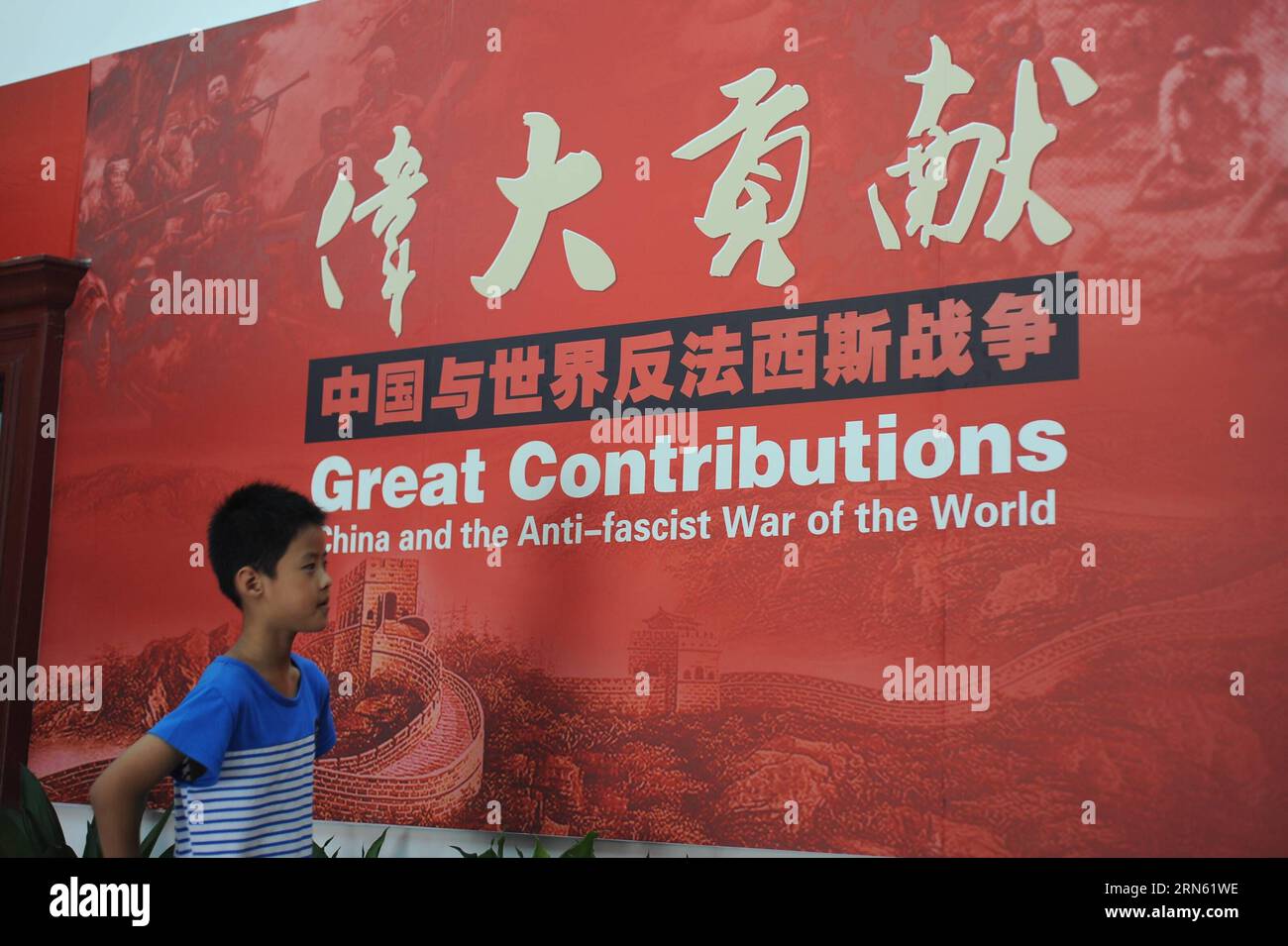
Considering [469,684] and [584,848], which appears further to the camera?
[469,684]

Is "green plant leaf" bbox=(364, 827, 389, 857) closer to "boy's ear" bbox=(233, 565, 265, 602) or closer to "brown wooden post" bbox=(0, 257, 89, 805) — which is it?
"boy's ear" bbox=(233, 565, 265, 602)

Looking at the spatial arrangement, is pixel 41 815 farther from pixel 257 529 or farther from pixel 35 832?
pixel 257 529

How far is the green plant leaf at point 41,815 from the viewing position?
3.09m

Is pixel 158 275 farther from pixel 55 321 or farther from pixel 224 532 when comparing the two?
pixel 224 532

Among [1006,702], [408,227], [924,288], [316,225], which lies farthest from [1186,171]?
[316,225]

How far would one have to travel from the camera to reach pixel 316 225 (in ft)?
13.9

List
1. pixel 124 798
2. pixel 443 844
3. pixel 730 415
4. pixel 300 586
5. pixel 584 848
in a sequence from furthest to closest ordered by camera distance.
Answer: pixel 443 844, pixel 730 415, pixel 584 848, pixel 300 586, pixel 124 798

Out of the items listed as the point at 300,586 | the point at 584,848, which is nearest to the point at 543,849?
the point at 584,848

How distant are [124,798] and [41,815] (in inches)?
67.5

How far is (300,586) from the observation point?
85.0 inches

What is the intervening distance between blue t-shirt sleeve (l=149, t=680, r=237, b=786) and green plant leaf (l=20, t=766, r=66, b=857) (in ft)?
4.43

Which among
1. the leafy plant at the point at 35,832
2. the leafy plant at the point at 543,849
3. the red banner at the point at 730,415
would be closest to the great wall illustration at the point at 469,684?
the red banner at the point at 730,415

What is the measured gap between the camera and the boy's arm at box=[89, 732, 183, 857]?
5.75 ft

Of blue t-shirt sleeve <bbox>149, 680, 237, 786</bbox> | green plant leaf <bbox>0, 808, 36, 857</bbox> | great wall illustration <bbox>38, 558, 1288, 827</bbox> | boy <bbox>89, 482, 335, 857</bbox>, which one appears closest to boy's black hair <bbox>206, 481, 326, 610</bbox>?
boy <bbox>89, 482, 335, 857</bbox>
